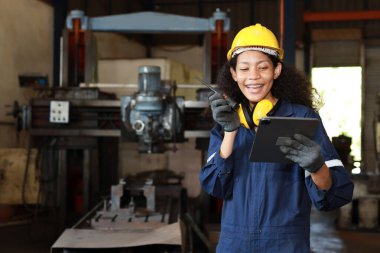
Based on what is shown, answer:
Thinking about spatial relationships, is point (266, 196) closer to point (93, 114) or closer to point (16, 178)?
point (93, 114)

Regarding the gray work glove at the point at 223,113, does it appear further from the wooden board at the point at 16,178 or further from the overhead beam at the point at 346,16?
the overhead beam at the point at 346,16

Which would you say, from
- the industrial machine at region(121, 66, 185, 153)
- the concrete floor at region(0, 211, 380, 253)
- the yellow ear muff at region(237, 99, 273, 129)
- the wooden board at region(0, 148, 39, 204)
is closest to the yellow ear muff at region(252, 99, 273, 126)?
the yellow ear muff at region(237, 99, 273, 129)

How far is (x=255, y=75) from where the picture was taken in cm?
127

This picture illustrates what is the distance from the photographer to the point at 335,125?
830 centimetres

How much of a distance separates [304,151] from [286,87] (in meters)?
0.31

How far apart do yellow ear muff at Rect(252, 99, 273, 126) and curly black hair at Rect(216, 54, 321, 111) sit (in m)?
0.09

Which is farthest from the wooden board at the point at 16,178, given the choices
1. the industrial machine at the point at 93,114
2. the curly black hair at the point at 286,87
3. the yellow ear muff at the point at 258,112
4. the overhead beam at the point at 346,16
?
the overhead beam at the point at 346,16

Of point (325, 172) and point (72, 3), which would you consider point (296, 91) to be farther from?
point (72, 3)

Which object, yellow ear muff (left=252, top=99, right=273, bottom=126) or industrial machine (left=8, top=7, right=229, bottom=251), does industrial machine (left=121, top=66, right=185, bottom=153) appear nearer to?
industrial machine (left=8, top=7, right=229, bottom=251)

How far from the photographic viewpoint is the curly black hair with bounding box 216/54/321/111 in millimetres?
1359

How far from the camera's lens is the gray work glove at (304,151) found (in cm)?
109

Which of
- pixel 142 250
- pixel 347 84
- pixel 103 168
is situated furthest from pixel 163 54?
pixel 142 250

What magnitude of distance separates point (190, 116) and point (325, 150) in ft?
7.10

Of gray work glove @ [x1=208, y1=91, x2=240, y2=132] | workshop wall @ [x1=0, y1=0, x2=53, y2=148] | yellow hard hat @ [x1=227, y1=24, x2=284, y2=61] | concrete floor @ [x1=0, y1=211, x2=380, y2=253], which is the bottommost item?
concrete floor @ [x1=0, y1=211, x2=380, y2=253]
